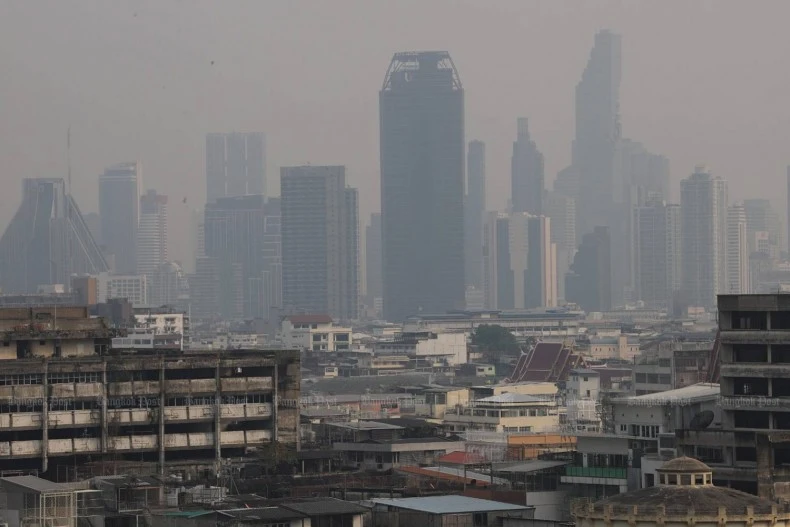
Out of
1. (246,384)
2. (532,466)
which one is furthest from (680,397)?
(246,384)

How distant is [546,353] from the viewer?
192 metres

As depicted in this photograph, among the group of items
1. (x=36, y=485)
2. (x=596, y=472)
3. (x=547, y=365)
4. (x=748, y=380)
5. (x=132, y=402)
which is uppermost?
(x=547, y=365)

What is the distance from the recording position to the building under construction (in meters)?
79.3

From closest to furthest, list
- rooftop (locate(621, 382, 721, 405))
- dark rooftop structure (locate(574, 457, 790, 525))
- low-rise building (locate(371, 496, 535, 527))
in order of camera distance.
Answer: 1. dark rooftop structure (locate(574, 457, 790, 525))
2. low-rise building (locate(371, 496, 535, 527))
3. rooftop (locate(621, 382, 721, 405))

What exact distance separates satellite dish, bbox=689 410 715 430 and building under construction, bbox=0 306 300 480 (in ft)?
64.9

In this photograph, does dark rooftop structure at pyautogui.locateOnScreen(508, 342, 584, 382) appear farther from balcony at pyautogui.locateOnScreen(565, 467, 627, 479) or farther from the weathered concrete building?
the weathered concrete building

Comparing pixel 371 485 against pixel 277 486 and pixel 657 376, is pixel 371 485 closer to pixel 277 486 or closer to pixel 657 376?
pixel 277 486

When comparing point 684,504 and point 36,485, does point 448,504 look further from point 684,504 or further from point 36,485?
point 684,504

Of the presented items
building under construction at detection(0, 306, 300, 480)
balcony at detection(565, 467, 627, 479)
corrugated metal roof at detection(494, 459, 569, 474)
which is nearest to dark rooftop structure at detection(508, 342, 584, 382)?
building under construction at detection(0, 306, 300, 480)

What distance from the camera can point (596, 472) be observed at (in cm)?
6519

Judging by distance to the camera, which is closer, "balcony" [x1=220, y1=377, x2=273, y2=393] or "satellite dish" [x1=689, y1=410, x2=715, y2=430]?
"satellite dish" [x1=689, y1=410, x2=715, y2=430]

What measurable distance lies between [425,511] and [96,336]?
3253 centimetres

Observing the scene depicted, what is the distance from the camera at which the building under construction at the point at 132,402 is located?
79.3 meters

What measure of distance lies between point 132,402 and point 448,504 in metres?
24.3
